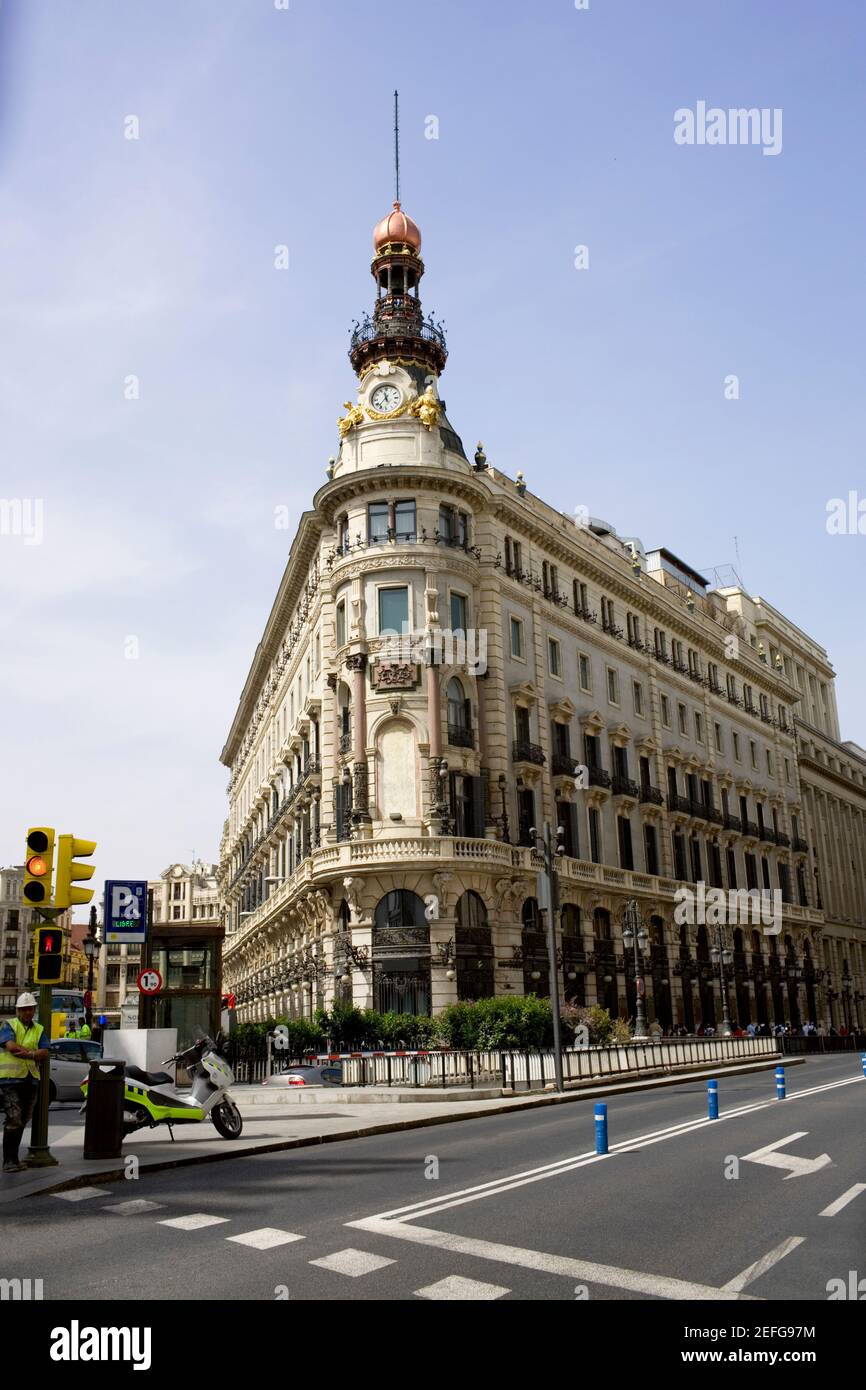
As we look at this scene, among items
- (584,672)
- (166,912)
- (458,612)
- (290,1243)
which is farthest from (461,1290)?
(166,912)

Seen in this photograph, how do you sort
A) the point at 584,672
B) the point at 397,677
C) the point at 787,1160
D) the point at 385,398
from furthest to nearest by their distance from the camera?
the point at 584,672, the point at 385,398, the point at 397,677, the point at 787,1160

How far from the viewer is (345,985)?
36.3 metres

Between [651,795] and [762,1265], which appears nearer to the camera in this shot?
[762,1265]

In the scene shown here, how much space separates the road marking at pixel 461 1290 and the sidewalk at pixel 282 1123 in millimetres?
5722

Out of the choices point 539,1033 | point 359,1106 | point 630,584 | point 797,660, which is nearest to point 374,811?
point 539,1033

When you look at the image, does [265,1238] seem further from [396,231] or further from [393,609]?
[396,231]

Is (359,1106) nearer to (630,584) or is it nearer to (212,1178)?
(212,1178)

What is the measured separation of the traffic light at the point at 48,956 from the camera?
511 inches

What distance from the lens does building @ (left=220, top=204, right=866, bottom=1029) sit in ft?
120

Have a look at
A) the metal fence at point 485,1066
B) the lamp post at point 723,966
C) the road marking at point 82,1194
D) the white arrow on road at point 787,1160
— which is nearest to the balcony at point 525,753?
the lamp post at point 723,966

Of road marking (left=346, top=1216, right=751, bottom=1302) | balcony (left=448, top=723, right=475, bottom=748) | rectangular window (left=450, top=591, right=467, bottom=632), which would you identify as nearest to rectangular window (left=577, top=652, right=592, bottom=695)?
rectangular window (left=450, top=591, right=467, bottom=632)

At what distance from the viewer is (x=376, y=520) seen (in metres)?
39.8

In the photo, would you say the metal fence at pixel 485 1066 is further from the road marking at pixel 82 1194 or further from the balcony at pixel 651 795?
the balcony at pixel 651 795

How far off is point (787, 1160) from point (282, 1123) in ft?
32.0
